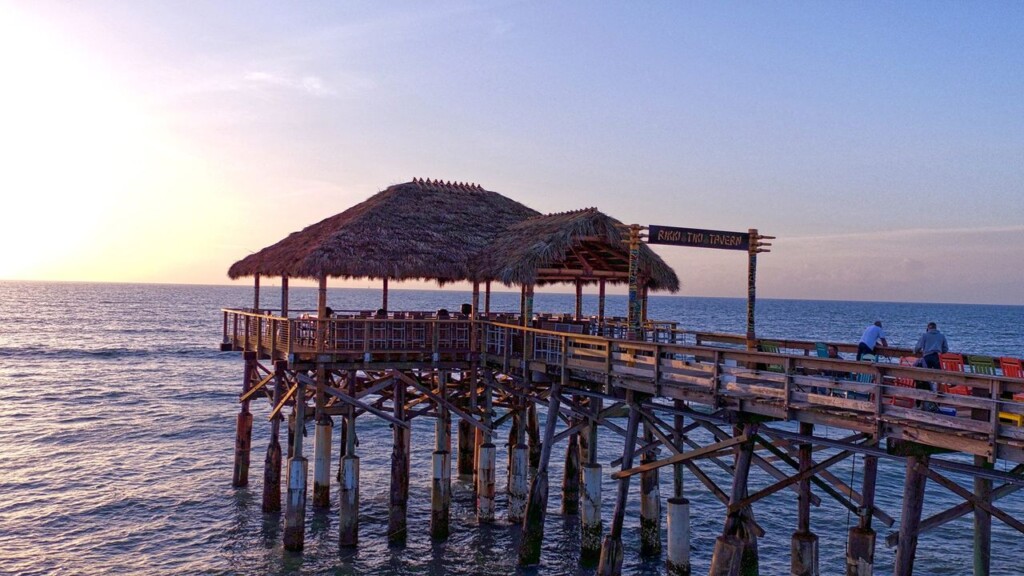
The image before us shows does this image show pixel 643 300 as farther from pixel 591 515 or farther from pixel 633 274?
pixel 591 515

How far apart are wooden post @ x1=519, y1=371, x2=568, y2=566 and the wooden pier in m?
0.04

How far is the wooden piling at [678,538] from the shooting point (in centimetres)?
1398

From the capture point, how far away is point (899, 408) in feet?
33.9

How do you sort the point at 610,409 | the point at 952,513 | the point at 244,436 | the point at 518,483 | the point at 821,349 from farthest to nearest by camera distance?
the point at 244,436, the point at 518,483, the point at 610,409, the point at 821,349, the point at 952,513

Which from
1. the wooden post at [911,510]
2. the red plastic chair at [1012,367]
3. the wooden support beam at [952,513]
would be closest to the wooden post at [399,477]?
the wooden support beam at [952,513]

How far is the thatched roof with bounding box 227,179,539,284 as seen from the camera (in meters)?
19.5

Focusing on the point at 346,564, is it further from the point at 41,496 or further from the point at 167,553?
the point at 41,496

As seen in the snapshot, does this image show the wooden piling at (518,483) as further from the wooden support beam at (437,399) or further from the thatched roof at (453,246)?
the thatched roof at (453,246)

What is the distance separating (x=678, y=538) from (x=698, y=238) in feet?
19.1

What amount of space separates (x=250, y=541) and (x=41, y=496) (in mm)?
8821

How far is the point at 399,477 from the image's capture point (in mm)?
19141

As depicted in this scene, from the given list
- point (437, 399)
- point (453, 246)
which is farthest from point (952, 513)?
point (453, 246)

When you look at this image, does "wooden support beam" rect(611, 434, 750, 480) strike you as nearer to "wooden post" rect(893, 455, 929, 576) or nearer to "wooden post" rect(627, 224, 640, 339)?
"wooden post" rect(893, 455, 929, 576)

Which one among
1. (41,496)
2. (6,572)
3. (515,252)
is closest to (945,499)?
(515,252)
